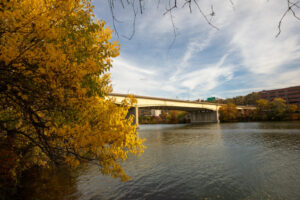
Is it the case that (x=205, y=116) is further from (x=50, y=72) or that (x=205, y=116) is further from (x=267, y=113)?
Result: (x=50, y=72)

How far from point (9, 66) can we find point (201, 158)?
14.7 m

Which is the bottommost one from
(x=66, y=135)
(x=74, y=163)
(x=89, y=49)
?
(x=74, y=163)

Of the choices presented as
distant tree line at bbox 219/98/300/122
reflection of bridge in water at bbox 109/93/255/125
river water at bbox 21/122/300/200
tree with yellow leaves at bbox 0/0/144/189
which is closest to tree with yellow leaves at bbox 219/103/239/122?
distant tree line at bbox 219/98/300/122

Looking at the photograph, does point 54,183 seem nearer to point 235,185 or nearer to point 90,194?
point 90,194

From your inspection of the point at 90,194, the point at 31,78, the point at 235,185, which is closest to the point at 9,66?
the point at 31,78

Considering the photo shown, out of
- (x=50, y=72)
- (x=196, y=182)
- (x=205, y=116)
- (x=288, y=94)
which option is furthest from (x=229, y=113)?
(x=50, y=72)

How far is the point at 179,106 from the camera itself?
70.1 meters

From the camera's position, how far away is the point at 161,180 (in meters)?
10.2

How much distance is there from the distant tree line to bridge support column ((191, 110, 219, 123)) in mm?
2842

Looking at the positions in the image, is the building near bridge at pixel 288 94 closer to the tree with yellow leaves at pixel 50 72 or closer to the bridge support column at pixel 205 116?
the bridge support column at pixel 205 116

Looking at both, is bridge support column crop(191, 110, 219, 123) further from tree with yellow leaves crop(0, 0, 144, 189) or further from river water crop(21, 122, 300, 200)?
tree with yellow leaves crop(0, 0, 144, 189)

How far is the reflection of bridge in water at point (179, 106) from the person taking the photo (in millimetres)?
53906

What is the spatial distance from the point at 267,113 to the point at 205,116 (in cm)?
2925

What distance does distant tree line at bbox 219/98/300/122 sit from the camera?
6856cm
